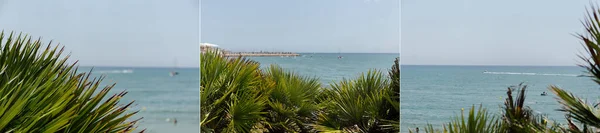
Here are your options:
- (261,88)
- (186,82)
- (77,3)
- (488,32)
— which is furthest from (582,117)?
(77,3)

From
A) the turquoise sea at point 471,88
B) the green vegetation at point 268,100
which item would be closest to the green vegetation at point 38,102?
the green vegetation at point 268,100

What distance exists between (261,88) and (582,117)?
2.33m

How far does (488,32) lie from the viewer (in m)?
3.54

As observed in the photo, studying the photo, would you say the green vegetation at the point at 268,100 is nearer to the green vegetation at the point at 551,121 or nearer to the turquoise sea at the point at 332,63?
the turquoise sea at the point at 332,63

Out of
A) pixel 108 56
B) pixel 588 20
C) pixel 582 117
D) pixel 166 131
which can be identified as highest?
pixel 588 20

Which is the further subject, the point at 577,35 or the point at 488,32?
the point at 488,32

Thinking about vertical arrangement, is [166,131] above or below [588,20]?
below

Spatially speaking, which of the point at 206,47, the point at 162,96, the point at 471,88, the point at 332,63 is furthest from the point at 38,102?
the point at 471,88

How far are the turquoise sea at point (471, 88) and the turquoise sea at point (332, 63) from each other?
19cm

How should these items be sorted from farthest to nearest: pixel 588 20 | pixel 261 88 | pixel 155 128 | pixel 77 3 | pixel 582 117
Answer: pixel 155 128 → pixel 261 88 → pixel 77 3 → pixel 588 20 → pixel 582 117

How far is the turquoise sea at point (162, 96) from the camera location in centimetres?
429

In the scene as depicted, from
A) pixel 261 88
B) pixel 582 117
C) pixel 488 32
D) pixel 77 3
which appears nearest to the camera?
pixel 582 117

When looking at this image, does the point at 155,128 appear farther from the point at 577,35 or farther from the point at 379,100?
the point at 577,35

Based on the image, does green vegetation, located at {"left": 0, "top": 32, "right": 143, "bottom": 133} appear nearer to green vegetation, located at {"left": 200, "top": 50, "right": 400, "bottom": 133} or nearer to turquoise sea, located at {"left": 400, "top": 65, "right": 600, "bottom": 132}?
green vegetation, located at {"left": 200, "top": 50, "right": 400, "bottom": 133}
